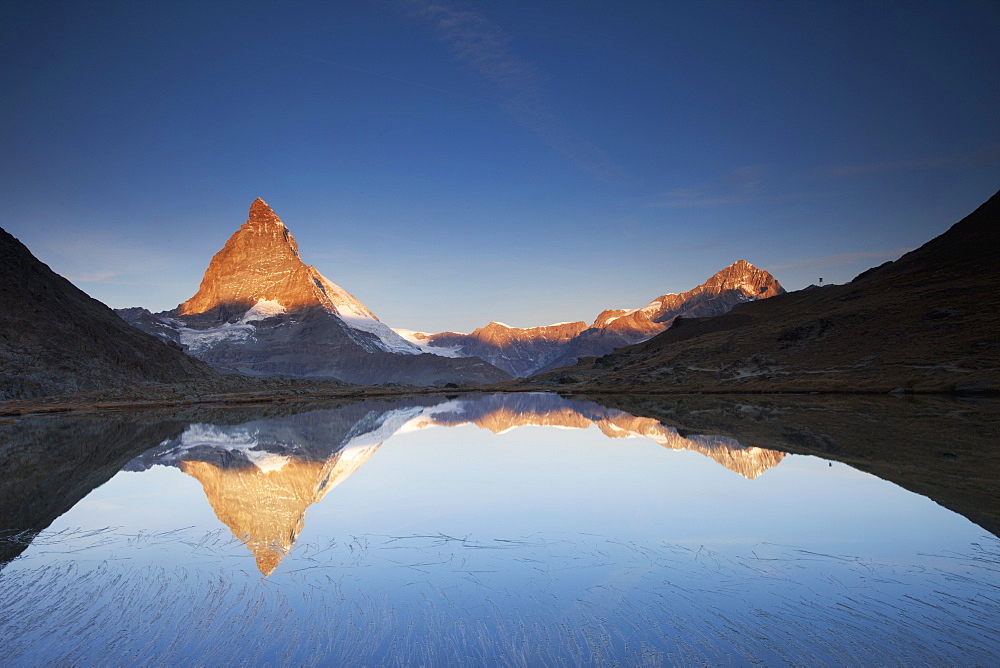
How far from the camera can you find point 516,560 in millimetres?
10430

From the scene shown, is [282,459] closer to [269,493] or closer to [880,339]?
[269,493]

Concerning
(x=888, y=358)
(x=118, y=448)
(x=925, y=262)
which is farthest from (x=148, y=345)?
(x=925, y=262)

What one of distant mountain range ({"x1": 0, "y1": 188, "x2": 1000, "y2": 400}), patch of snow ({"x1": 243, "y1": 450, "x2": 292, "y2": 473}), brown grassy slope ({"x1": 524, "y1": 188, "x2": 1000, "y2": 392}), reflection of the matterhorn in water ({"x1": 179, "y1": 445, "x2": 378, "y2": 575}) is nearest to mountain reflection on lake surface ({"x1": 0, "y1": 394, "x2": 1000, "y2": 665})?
reflection of the matterhorn in water ({"x1": 179, "y1": 445, "x2": 378, "y2": 575})

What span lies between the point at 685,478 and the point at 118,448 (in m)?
27.6

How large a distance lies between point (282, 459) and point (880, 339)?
7525 cm

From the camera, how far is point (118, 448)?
1143 inches

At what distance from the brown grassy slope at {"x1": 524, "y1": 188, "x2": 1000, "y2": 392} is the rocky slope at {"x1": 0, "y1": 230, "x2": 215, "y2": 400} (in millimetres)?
87680

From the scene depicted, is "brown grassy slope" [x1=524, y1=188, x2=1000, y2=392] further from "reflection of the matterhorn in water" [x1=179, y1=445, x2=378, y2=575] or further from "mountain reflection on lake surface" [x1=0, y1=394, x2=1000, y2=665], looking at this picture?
"reflection of the matterhorn in water" [x1=179, y1=445, x2=378, y2=575]

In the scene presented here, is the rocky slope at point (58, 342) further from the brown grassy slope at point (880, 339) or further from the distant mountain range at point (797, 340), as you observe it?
the brown grassy slope at point (880, 339)

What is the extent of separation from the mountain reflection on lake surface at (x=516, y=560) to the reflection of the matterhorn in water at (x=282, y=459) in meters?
0.18

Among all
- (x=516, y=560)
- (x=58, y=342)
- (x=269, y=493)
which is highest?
(x=58, y=342)

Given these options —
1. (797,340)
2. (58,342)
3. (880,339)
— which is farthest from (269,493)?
(58,342)

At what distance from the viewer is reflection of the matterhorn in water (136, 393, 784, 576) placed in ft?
45.1

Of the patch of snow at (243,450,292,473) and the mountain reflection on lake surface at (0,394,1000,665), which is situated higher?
the patch of snow at (243,450,292,473)
